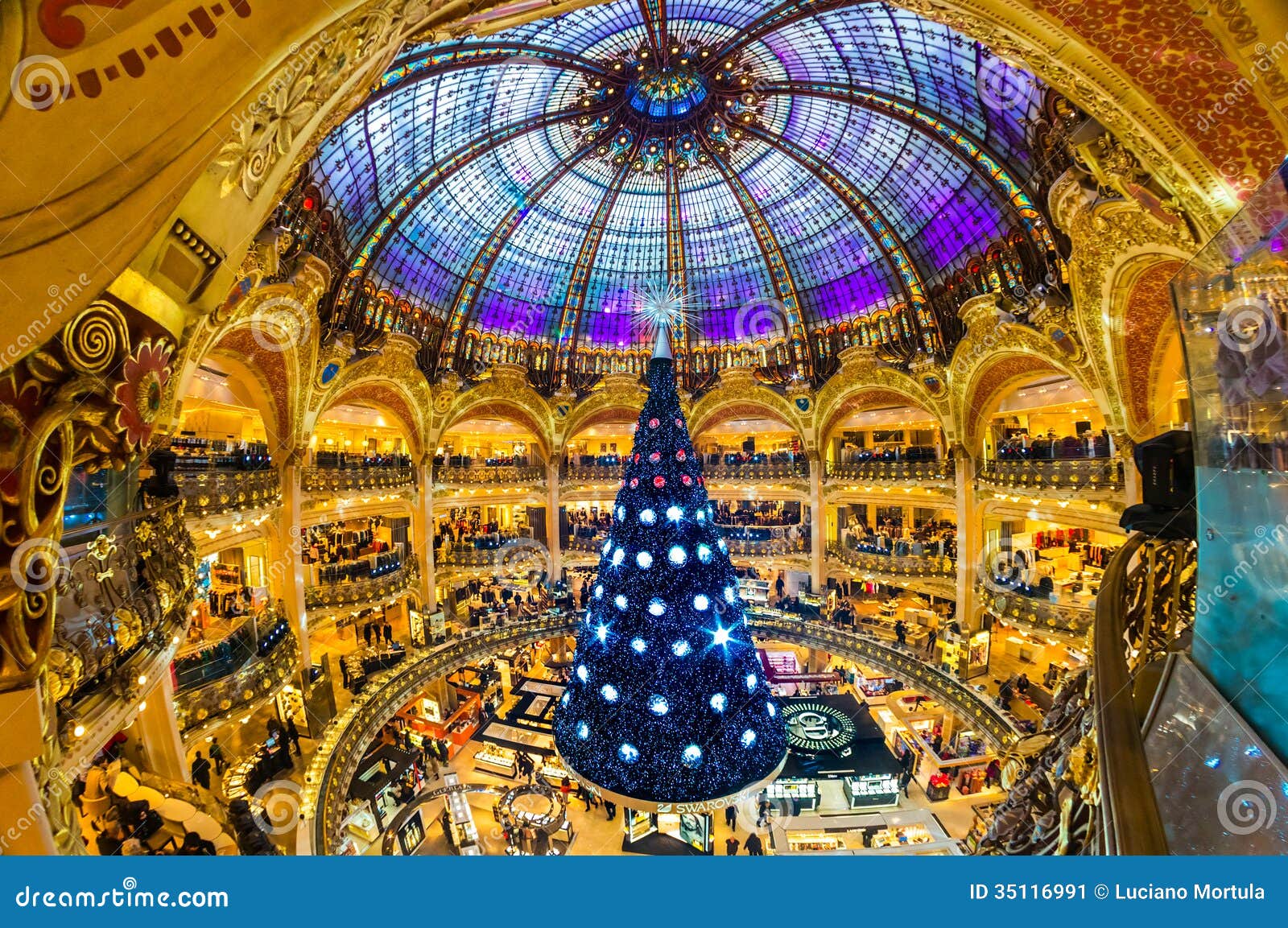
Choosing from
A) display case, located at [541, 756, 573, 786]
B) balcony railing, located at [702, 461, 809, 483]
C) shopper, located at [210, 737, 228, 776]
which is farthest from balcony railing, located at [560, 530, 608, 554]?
shopper, located at [210, 737, 228, 776]

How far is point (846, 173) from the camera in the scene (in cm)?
2052

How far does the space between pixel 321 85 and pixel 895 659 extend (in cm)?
2269

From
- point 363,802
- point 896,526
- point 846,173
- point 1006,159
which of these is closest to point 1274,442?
point 1006,159

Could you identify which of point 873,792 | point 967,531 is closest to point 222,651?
point 873,792

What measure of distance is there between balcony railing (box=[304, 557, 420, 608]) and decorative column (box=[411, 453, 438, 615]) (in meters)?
0.88

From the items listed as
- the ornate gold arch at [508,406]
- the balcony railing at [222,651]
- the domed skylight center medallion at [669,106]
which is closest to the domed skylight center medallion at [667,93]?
the domed skylight center medallion at [669,106]

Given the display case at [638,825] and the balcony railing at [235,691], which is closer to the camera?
the balcony railing at [235,691]

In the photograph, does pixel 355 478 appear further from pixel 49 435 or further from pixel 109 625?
pixel 49 435

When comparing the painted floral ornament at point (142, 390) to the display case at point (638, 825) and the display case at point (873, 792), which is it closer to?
the display case at point (638, 825)

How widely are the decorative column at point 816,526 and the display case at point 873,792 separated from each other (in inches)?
438

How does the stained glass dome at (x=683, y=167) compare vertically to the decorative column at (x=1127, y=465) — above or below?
above

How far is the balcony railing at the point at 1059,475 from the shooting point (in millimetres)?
14625

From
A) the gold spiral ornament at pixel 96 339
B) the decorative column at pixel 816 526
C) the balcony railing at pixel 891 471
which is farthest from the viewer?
the decorative column at pixel 816 526

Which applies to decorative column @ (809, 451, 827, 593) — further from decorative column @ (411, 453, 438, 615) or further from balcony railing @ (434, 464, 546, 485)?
decorative column @ (411, 453, 438, 615)
